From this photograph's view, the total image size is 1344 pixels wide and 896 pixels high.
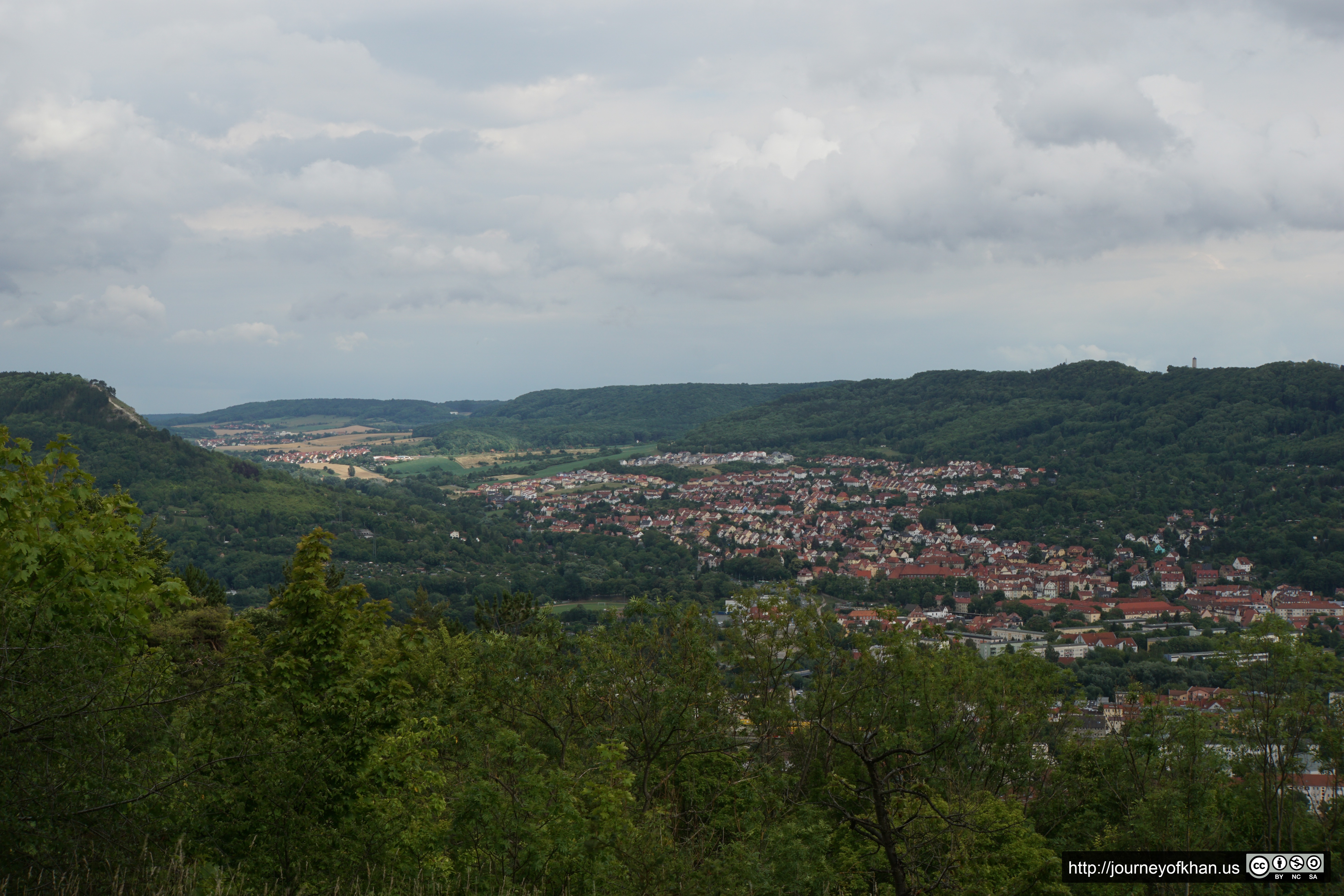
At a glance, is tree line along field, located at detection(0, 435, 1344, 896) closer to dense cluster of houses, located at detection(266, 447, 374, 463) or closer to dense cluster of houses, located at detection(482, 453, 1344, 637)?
dense cluster of houses, located at detection(482, 453, 1344, 637)

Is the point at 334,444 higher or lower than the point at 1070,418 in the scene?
lower

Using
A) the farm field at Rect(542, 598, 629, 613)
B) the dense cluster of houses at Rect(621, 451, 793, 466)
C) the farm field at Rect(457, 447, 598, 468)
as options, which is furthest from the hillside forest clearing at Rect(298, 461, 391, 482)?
the farm field at Rect(542, 598, 629, 613)

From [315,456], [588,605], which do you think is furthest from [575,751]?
[315,456]

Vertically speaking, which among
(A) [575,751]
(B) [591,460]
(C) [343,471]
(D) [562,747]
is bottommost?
(C) [343,471]

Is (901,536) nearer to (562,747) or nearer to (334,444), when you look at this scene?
(562,747)

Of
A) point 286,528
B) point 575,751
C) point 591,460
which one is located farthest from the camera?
point 591,460

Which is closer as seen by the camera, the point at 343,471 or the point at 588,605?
the point at 588,605

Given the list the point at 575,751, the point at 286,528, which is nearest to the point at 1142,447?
the point at 286,528

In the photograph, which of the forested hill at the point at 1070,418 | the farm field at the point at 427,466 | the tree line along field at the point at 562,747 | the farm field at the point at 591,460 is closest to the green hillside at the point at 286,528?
the farm field at the point at 427,466

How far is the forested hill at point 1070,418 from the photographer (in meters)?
89.6

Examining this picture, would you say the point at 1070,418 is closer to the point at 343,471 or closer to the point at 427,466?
the point at 427,466

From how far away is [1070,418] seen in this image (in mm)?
120312

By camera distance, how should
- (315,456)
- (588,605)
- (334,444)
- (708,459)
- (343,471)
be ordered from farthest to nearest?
(334,444), (315,456), (708,459), (343,471), (588,605)

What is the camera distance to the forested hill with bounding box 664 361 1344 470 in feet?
294
